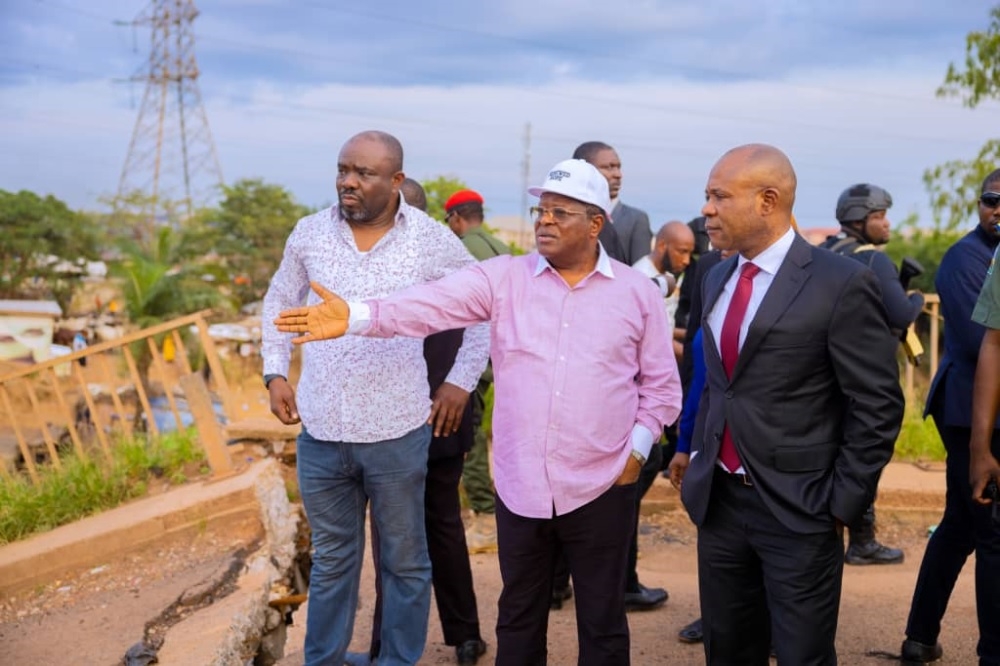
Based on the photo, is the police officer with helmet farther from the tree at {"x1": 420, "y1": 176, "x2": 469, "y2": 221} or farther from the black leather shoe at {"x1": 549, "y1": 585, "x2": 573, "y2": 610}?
the tree at {"x1": 420, "y1": 176, "x2": 469, "y2": 221}

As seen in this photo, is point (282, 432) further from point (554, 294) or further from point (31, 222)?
point (31, 222)

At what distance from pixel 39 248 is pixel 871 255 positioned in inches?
1049

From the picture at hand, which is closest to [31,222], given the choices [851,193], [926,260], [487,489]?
[926,260]

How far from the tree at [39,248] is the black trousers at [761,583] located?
26.6 metres

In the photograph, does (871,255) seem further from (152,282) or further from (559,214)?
(152,282)

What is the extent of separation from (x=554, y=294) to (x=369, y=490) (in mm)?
1096

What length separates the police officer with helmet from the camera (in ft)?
15.1

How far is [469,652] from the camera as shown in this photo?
171 inches

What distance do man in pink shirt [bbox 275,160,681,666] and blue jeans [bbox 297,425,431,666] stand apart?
48cm

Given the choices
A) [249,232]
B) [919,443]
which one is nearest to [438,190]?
[249,232]

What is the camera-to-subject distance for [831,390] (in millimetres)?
3041

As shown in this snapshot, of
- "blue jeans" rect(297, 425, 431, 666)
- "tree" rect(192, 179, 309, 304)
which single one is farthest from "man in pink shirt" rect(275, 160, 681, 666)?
"tree" rect(192, 179, 309, 304)

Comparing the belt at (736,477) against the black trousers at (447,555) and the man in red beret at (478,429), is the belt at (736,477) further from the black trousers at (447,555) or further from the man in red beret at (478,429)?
the man in red beret at (478,429)

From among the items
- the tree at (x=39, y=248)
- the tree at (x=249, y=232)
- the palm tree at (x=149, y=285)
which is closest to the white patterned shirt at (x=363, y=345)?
the palm tree at (x=149, y=285)
